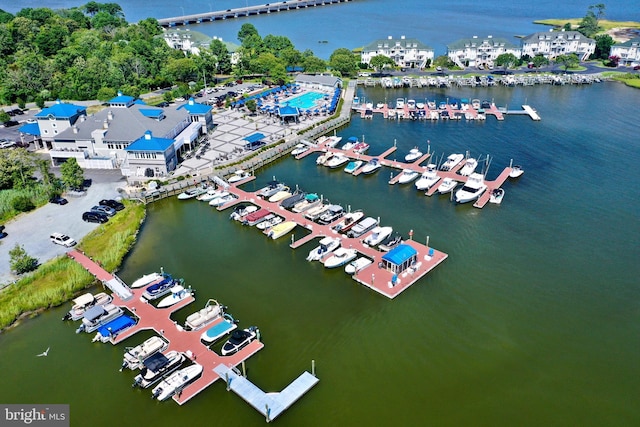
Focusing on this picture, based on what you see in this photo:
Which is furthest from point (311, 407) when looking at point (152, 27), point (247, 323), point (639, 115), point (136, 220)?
point (152, 27)

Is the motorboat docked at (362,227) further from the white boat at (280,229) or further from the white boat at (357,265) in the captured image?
the white boat at (280,229)

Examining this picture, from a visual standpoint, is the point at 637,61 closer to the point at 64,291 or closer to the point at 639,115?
the point at 639,115

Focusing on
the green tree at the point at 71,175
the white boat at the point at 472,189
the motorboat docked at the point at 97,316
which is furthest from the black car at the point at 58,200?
the white boat at the point at 472,189

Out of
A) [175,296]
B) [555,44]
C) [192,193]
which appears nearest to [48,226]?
[192,193]

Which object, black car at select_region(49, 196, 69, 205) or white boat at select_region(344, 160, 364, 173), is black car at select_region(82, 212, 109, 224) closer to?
black car at select_region(49, 196, 69, 205)

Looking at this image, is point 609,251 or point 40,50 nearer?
point 609,251

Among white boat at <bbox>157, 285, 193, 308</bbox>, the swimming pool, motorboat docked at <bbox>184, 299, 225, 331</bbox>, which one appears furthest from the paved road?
the swimming pool
